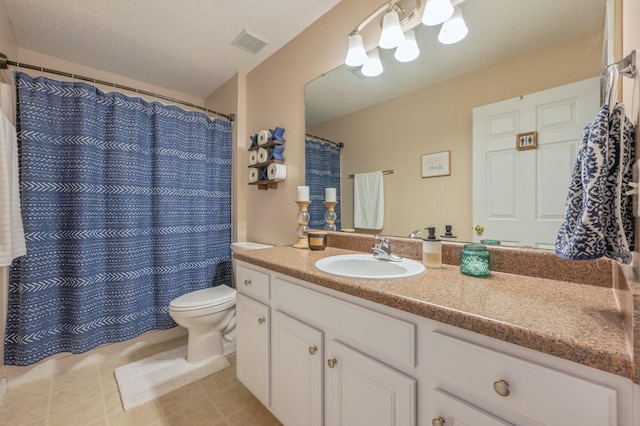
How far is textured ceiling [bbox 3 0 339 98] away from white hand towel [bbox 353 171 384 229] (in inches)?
43.0

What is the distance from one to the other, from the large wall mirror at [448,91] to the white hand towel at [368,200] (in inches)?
1.4

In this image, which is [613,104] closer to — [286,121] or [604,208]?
[604,208]

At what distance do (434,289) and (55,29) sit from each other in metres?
2.67

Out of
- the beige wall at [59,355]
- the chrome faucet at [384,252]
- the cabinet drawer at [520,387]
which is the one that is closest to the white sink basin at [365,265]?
the chrome faucet at [384,252]

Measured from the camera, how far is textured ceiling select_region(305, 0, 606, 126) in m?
0.88

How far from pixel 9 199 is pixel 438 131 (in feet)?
6.68

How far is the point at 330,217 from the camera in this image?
171cm

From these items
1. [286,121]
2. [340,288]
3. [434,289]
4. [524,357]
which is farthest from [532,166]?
[286,121]

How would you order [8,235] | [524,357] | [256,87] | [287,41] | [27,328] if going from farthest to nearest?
[256,87] < [287,41] < [27,328] < [8,235] < [524,357]

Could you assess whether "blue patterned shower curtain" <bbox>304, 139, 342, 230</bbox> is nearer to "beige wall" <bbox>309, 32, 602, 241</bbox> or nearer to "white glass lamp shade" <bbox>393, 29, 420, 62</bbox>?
"beige wall" <bbox>309, 32, 602, 241</bbox>

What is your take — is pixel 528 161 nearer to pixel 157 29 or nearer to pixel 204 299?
pixel 204 299

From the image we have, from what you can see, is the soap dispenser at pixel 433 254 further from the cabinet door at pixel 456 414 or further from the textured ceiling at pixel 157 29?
the textured ceiling at pixel 157 29

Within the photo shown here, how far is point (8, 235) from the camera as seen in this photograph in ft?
3.91

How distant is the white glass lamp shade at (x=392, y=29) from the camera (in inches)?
49.1
